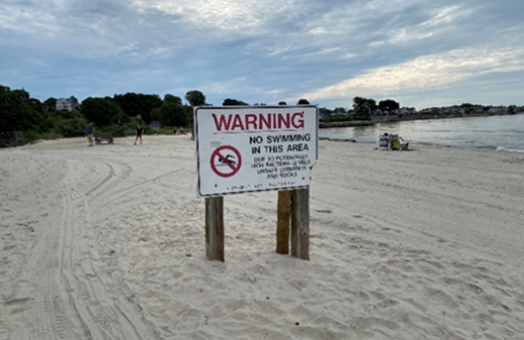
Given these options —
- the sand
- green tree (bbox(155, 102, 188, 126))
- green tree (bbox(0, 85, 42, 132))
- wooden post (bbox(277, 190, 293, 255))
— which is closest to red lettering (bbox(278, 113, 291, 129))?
wooden post (bbox(277, 190, 293, 255))

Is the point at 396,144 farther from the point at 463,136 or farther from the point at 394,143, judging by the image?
the point at 463,136

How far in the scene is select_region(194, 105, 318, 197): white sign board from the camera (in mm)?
3693

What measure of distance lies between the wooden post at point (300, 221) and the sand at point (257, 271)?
Result: 16cm

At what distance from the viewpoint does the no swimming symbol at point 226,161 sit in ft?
12.3

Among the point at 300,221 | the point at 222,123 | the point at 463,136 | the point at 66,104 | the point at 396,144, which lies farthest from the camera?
the point at 66,104

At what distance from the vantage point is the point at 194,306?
3.25m

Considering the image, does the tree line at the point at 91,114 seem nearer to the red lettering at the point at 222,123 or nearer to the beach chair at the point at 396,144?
the red lettering at the point at 222,123

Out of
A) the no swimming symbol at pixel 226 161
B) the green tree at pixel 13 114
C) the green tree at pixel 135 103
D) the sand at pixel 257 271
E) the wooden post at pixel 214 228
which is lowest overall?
the sand at pixel 257 271

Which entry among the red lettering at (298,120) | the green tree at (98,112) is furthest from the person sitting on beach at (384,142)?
the green tree at (98,112)

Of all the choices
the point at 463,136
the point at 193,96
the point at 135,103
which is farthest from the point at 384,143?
the point at 135,103

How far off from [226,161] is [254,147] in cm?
35

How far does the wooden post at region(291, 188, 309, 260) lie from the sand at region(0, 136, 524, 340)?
161 millimetres

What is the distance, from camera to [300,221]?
4.13m

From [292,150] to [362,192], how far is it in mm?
5211
